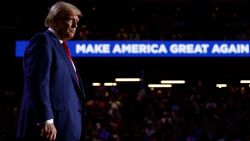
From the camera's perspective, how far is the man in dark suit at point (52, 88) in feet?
9.36

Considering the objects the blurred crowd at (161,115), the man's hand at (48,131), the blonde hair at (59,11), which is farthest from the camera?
the blurred crowd at (161,115)

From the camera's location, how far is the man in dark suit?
2.85 meters

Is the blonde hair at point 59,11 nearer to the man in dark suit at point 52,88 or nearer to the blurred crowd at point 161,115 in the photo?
the man in dark suit at point 52,88

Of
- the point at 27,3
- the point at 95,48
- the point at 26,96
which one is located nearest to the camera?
the point at 26,96

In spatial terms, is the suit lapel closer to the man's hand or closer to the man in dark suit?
the man in dark suit

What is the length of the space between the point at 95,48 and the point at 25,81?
1405 cm

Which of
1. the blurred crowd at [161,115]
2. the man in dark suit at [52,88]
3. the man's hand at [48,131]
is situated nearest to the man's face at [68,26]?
the man in dark suit at [52,88]

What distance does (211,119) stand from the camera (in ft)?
50.8

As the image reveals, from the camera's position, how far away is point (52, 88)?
2.97 meters

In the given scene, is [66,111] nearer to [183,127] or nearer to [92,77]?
[183,127]

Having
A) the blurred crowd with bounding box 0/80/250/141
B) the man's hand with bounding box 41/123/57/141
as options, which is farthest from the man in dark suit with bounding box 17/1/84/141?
the blurred crowd with bounding box 0/80/250/141

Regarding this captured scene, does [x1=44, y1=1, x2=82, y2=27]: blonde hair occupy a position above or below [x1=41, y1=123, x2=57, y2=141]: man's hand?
above

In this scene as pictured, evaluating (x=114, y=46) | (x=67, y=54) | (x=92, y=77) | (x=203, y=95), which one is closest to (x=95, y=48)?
(x=114, y=46)

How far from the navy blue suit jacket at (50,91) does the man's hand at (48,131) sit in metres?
0.04
